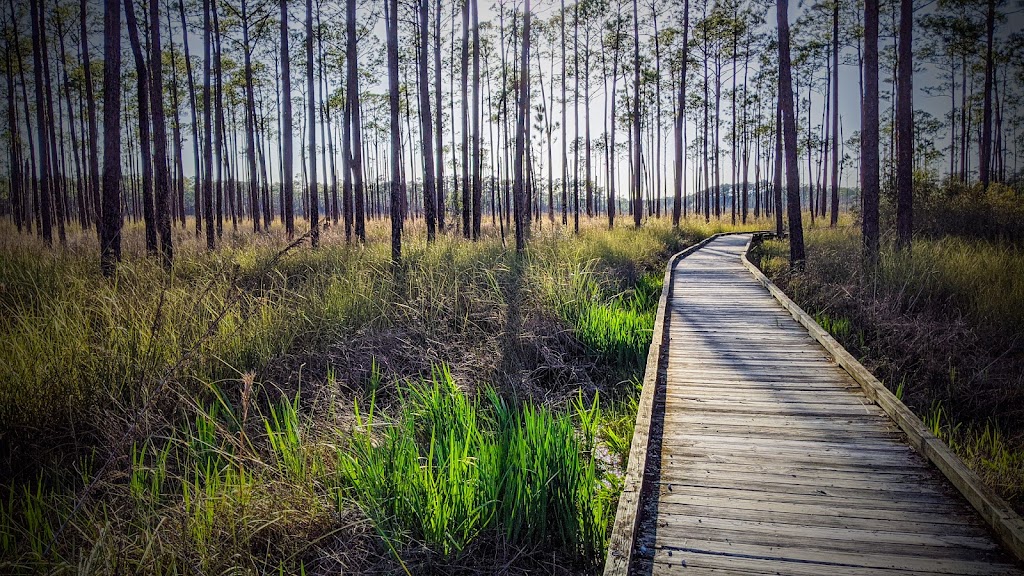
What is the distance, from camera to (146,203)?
9.22 meters

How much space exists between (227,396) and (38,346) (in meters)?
1.40

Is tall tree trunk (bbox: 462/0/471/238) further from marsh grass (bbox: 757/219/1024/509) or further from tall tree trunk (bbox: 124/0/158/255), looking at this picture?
marsh grass (bbox: 757/219/1024/509)

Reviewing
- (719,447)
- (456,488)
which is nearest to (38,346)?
(456,488)

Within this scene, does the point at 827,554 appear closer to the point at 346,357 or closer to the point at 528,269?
the point at 346,357

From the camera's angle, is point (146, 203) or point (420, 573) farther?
point (146, 203)

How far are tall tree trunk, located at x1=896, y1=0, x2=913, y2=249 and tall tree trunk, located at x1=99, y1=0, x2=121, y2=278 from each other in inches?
590

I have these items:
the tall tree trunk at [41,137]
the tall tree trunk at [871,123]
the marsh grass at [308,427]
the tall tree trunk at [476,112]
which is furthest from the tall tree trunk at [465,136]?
the tall tree trunk at [41,137]

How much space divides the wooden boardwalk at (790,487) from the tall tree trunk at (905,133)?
24.5 ft

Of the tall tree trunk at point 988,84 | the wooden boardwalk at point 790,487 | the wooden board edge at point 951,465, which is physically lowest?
the wooden boardwalk at point 790,487

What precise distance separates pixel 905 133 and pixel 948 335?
6.64 metres

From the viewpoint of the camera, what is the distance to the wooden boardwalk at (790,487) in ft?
7.11

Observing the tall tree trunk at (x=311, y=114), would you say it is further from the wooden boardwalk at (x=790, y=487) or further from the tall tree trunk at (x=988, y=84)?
the tall tree trunk at (x=988, y=84)

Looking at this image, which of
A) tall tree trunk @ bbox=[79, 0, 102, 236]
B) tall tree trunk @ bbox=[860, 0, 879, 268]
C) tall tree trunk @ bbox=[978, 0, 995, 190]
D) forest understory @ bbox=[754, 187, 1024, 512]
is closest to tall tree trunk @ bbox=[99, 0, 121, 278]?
tall tree trunk @ bbox=[79, 0, 102, 236]

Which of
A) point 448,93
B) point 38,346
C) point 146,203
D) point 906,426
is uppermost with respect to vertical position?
point 448,93
